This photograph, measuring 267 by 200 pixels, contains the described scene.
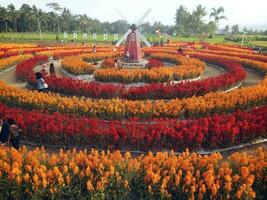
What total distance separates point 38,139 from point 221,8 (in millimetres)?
67766

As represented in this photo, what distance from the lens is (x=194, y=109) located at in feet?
38.9

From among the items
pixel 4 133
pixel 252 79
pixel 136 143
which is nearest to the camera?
pixel 4 133

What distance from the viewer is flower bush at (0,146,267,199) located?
6.25m

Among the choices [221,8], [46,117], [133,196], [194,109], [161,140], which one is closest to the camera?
[133,196]

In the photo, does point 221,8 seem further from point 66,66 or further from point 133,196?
point 133,196

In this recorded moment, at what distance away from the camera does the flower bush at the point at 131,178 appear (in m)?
6.25

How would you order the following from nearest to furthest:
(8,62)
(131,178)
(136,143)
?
(131,178) → (136,143) → (8,62)

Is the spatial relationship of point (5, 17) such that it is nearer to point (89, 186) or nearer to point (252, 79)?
point (252, 79)

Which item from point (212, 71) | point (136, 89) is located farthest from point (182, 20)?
point (136, 89)

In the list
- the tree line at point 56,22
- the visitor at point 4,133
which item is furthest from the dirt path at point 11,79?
the tree line at point 56,22

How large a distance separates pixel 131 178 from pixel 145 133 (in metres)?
2.89

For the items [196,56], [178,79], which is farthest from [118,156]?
[196,56]

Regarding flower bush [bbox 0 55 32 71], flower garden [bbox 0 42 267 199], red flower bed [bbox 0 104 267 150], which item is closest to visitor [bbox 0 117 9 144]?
flower garden [bbox 0 42 267 199]

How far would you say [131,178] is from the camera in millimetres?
6660
